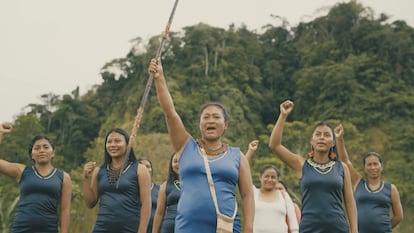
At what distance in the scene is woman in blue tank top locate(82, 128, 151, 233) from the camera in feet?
20.3

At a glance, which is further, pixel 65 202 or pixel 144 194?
pixel 65 202

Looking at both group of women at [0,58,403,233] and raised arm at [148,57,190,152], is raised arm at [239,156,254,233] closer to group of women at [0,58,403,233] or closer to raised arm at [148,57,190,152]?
group of women at [0,58,403,233]

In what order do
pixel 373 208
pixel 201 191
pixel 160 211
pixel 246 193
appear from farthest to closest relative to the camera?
pixel 373 208 < pixel 160 211 < pixel 246 193 < pixel 201 191

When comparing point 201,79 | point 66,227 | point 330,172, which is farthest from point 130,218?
point 201,79

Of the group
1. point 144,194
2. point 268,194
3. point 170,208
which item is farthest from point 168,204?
point 268,194

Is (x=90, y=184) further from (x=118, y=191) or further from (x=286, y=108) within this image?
(x=286, y=108)

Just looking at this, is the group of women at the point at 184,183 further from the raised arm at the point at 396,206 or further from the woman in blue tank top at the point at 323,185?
the raised arm at the point at 396,206

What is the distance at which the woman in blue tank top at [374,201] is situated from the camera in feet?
25.9

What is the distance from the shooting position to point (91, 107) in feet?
194

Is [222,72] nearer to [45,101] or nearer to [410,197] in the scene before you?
[45,101]

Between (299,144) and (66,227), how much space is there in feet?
115

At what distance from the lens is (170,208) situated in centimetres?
712

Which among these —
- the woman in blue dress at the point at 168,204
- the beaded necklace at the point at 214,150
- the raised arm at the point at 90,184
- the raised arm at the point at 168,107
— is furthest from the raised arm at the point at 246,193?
the woman in blue dress at the point at 168,204

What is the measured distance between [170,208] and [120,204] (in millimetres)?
1014
